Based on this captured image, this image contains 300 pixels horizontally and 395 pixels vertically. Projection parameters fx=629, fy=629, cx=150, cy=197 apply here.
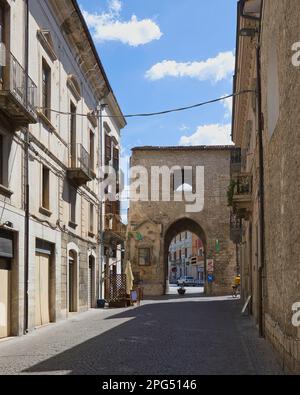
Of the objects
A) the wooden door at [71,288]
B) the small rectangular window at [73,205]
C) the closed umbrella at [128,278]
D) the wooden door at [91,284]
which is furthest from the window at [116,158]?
the wooden door at [71,288]

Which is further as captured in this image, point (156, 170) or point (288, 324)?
point (156, 170)

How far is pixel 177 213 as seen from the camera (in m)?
41.4

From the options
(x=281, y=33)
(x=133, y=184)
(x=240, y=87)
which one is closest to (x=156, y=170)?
(x=133, y=184)

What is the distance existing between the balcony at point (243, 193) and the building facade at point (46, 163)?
16.7ft

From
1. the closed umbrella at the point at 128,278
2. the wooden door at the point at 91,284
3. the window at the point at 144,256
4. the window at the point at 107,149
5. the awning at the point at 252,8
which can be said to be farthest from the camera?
the window at the point at 144,256

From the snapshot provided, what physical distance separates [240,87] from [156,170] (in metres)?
21.1

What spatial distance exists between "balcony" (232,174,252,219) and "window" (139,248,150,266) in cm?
1993

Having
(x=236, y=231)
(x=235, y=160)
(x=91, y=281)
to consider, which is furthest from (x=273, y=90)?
(x=235, y=160)

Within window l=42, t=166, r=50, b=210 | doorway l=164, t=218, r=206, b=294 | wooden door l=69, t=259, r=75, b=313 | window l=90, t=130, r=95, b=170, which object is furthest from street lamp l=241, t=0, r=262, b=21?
doorway l=164, t=218, r=206, b=294

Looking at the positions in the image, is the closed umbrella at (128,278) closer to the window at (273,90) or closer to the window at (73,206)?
the window at (73,206)

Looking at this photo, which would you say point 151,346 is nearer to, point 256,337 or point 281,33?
point 256,337

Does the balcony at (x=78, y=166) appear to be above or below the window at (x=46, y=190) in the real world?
above

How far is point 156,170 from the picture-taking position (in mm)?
41844

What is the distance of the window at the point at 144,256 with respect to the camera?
40688 mm
